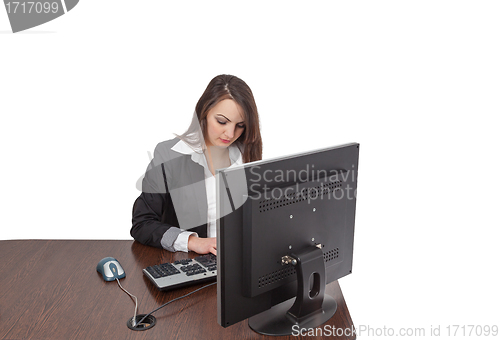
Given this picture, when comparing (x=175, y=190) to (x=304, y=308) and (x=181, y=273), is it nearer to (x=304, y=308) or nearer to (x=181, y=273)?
(x=181, y=273)

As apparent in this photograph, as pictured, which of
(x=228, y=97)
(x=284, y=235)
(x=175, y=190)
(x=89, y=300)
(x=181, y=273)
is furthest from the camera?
(x=175, y=190)

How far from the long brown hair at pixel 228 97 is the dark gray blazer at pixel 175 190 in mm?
135

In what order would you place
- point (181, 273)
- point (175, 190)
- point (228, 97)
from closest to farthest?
point (181, 273)
point (228, 97)
point (175, 190)

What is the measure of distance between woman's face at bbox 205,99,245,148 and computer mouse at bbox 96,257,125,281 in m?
0.77

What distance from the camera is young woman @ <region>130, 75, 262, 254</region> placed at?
2.10 metres

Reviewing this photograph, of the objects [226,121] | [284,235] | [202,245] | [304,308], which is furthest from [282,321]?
[226,121]

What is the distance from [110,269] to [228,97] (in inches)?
37.1

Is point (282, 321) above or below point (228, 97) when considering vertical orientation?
below

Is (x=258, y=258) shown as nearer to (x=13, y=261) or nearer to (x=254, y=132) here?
(x=254, y=132)

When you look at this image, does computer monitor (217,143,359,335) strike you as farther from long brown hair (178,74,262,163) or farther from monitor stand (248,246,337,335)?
long brown hair (178,74,262,163)

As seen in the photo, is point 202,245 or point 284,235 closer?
point 284,235

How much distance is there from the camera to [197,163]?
2.32 m

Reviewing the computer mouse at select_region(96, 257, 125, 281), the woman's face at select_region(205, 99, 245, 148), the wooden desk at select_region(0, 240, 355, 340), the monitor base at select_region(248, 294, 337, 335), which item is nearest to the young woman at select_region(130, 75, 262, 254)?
the woman's face at select_region(205, 99, 245, 148)

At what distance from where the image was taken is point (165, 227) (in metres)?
2.04
